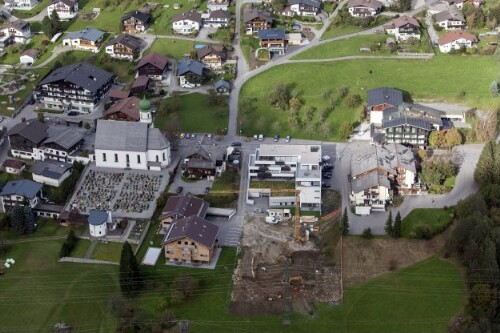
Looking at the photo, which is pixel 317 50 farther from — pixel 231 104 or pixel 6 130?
pixel 6 130

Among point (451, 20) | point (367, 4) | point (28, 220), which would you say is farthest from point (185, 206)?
point (451, 20)

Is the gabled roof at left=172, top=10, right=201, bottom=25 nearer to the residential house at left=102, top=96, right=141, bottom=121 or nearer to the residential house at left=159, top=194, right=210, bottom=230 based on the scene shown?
the residential house at left=102, top=96, right=141, bottom=121

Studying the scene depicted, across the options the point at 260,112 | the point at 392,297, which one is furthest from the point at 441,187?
the point at 260,112

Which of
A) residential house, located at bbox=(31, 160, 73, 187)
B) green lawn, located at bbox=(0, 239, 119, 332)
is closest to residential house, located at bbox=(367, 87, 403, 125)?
residential house, located at bbox=(31, 160, 73, 187)

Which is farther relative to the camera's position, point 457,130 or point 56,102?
point 56,102

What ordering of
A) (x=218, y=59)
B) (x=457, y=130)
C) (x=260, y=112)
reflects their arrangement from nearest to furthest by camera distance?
1. (x=457, y=130)
2. (x=260, y=112)
3. (x=218, y=59)

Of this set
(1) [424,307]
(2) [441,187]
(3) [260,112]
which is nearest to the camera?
(1) [424,307]

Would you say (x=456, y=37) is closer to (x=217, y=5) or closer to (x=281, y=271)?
(x=217, y=5)
